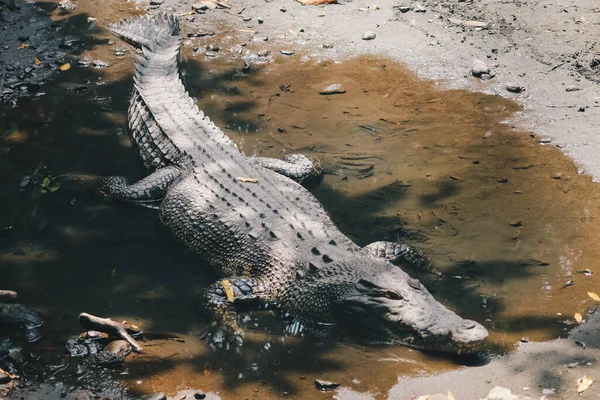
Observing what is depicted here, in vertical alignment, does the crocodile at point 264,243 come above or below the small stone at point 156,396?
above

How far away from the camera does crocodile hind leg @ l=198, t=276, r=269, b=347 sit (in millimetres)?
4980

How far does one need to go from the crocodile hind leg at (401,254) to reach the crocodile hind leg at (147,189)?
1.93m

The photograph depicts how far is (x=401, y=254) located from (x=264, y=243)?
107 cm

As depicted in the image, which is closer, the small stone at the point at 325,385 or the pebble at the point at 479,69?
the small stone at the point at 325,385

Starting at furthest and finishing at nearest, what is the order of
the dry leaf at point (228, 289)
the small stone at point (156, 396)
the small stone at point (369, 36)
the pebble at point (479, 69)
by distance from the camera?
the small stone at point (369, 36)
the pebble at point (479, 69)
the dry leaf at point (228, 289)
the small stone at point (156, 396)

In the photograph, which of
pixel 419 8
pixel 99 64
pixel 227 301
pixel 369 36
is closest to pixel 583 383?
pixel 227 301

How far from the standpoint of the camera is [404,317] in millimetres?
4758

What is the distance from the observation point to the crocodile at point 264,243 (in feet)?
15.9

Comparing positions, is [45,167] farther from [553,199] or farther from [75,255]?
[553,199]

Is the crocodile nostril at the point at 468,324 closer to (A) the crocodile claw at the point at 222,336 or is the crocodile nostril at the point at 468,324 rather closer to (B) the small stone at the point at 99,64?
(A) the crocodile claw at the point at 222,336

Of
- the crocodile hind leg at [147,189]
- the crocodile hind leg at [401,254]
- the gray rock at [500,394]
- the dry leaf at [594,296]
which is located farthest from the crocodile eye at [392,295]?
the crocodile hind leg at [147,189]

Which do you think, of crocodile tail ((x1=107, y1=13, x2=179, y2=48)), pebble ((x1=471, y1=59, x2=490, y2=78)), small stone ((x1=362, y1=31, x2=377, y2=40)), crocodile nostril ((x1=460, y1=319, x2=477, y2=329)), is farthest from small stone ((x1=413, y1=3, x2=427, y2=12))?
crocodile nostril ((x1=460, y1=319, x2=477, y2=329))

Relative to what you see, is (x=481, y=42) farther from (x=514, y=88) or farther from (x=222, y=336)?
(x=222, y=336)

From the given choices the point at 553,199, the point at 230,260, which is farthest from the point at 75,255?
the point at 553,199
